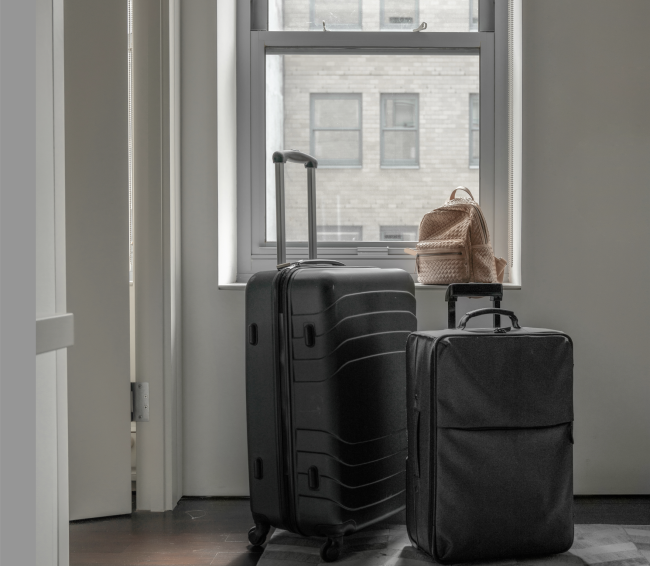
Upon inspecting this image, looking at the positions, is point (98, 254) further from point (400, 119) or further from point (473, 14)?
point (473, 14)

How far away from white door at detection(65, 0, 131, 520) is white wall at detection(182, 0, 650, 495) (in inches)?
8.1

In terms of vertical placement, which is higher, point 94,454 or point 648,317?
point 648,317

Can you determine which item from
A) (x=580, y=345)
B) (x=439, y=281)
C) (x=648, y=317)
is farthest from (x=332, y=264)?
(x=648, y=317)

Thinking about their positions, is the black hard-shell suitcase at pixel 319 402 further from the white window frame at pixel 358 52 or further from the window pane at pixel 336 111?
the window pane at pixel 336 111

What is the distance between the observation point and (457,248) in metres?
1.72

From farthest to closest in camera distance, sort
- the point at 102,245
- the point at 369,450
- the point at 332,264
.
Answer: the point at 102,245
the point at 332,264
the point at 369,450

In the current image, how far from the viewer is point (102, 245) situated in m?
1.68

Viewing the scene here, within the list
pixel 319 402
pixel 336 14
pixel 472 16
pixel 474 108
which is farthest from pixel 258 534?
pixel 472 16

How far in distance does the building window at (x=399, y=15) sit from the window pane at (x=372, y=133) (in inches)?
3.8

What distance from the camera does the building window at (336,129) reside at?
6.64 feet

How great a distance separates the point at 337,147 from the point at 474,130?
0.46 m

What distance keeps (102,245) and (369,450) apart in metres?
0.90

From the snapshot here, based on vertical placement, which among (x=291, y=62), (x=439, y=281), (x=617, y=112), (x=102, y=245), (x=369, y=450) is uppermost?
(x=291, y=62)

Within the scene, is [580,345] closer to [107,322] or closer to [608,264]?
[608,264]
